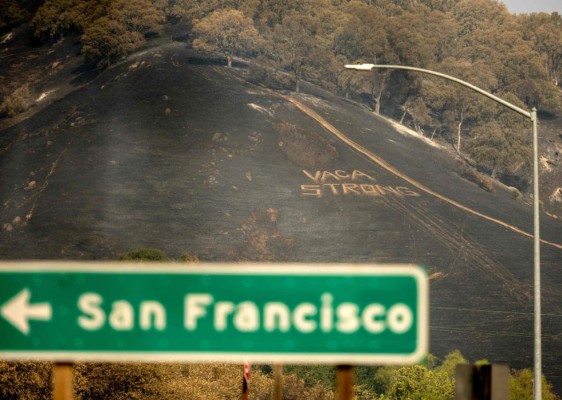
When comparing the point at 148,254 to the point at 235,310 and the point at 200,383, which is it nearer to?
the point at 200,383

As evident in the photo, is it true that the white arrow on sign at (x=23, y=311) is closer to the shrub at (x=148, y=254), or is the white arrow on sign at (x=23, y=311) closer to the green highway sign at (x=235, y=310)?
the green highway sign at (x=235, y=310)

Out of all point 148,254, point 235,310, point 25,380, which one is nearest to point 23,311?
point 235,310

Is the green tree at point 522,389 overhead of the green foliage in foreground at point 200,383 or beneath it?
beneath

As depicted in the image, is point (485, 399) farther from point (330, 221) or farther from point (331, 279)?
point (330, 221)

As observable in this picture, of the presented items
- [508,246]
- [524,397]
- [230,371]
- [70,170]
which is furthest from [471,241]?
[230,371]

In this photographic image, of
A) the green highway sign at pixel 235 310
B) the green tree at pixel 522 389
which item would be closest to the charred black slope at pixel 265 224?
the green tree at pixel 522 389

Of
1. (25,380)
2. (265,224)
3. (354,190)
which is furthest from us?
(354,190)

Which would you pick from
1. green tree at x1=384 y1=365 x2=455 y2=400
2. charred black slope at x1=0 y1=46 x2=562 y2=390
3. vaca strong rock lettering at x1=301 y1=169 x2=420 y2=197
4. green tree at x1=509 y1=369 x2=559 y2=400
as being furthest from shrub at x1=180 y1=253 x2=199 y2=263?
green tree at x1=384 y1=365 x2=455 y2=400
